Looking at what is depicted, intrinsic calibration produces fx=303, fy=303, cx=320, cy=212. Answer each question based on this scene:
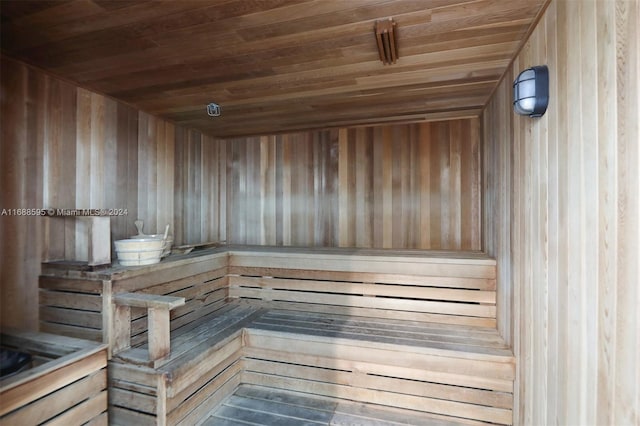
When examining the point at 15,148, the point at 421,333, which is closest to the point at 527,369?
the point at 421,333

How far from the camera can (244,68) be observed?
1.74 meters

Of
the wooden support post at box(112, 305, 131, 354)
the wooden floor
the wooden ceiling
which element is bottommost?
the wooden floor

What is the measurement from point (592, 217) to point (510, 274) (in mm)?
906

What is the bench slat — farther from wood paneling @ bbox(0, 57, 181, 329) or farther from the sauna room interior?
wood paneling @ bbox(0, 57, 181, 329)

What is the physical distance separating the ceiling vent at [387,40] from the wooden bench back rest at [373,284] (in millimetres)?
1297

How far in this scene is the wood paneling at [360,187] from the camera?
2.67 metres

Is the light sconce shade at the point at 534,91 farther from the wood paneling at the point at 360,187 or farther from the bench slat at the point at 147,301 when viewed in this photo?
the bench slat at the point at 147,301

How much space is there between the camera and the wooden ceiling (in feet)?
4.10

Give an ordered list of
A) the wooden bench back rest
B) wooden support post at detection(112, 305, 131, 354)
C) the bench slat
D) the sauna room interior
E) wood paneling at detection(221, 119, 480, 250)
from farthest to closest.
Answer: wood paneling at detection(221, 119, 480, 250), the wooden bench back rest, wooden support post at detection(112, 305, 131, 354), the bench slat, the sauna room interior

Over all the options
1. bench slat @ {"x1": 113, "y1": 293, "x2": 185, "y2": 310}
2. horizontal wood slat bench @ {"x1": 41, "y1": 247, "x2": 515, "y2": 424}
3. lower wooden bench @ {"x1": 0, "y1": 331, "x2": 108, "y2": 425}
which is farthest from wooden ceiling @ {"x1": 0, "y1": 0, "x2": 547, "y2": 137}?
lower wooden bench @ {"x1": 0, "y1": 331, "x2": 108, "y2": 425}

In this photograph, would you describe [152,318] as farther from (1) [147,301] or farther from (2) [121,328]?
(2) [121,328]

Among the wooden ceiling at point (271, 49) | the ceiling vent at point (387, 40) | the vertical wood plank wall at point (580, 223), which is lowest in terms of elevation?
the vertical wood plank wall at point (580, 223)

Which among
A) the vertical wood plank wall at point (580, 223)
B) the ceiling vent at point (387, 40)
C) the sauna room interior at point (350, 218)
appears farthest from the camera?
the ceiling vent at point (387, 40)

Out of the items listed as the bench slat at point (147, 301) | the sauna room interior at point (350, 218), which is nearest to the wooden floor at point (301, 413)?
the sauna room interior at point (350, 218)
